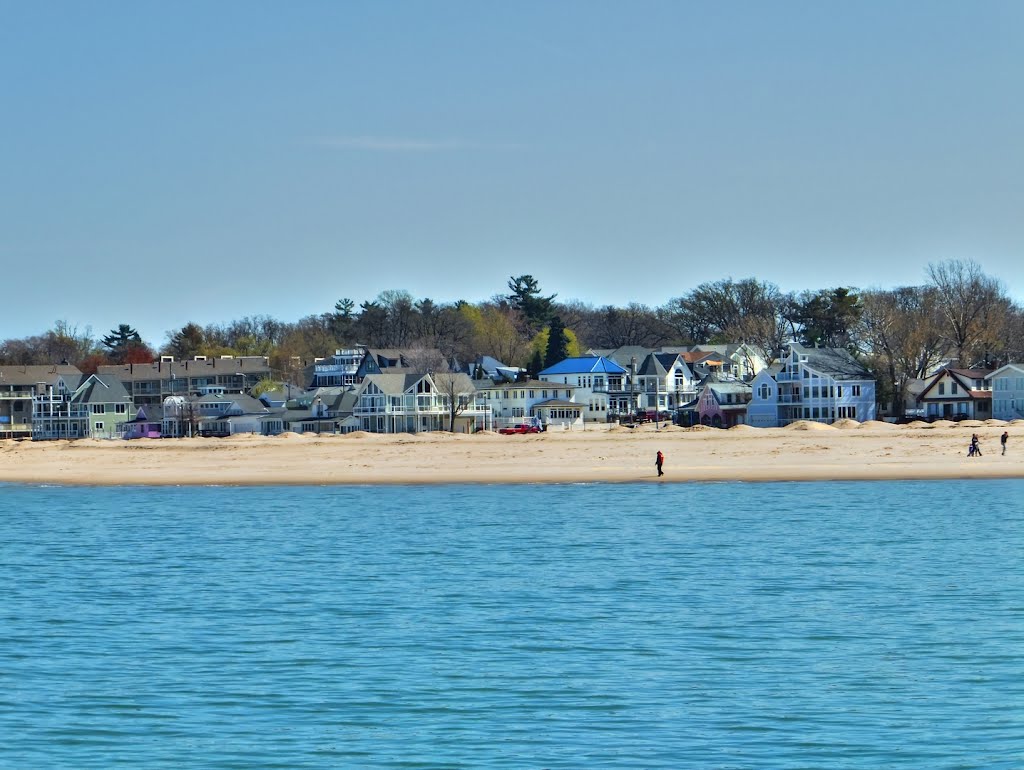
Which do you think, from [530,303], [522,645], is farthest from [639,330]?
[522,645]

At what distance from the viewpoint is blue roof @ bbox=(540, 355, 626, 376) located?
109562mm

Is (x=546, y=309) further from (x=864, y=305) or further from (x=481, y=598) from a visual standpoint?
(x=481, y=598)

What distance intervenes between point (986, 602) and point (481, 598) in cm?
953

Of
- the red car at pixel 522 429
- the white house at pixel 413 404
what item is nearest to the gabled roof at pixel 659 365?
the white house at pixel 413 404

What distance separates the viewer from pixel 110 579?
31.1m

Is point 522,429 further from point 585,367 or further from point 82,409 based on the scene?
point 82,409

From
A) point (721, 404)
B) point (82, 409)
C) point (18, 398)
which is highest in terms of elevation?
point (18, 398)

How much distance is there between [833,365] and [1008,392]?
12.6m

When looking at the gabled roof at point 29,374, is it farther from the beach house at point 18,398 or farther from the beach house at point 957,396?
the beach house at point 957,396

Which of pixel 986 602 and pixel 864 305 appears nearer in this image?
pixel 986 602

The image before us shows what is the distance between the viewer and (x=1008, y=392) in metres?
87.4

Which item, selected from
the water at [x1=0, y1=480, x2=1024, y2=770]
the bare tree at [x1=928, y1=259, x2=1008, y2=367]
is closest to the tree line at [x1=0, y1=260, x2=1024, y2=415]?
the bare tree at [x1=928, y1=259, x2=1008, y2=367]

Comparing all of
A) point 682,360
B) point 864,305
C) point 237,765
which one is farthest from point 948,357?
point 237,765

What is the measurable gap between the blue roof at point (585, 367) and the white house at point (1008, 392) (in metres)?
32.1
